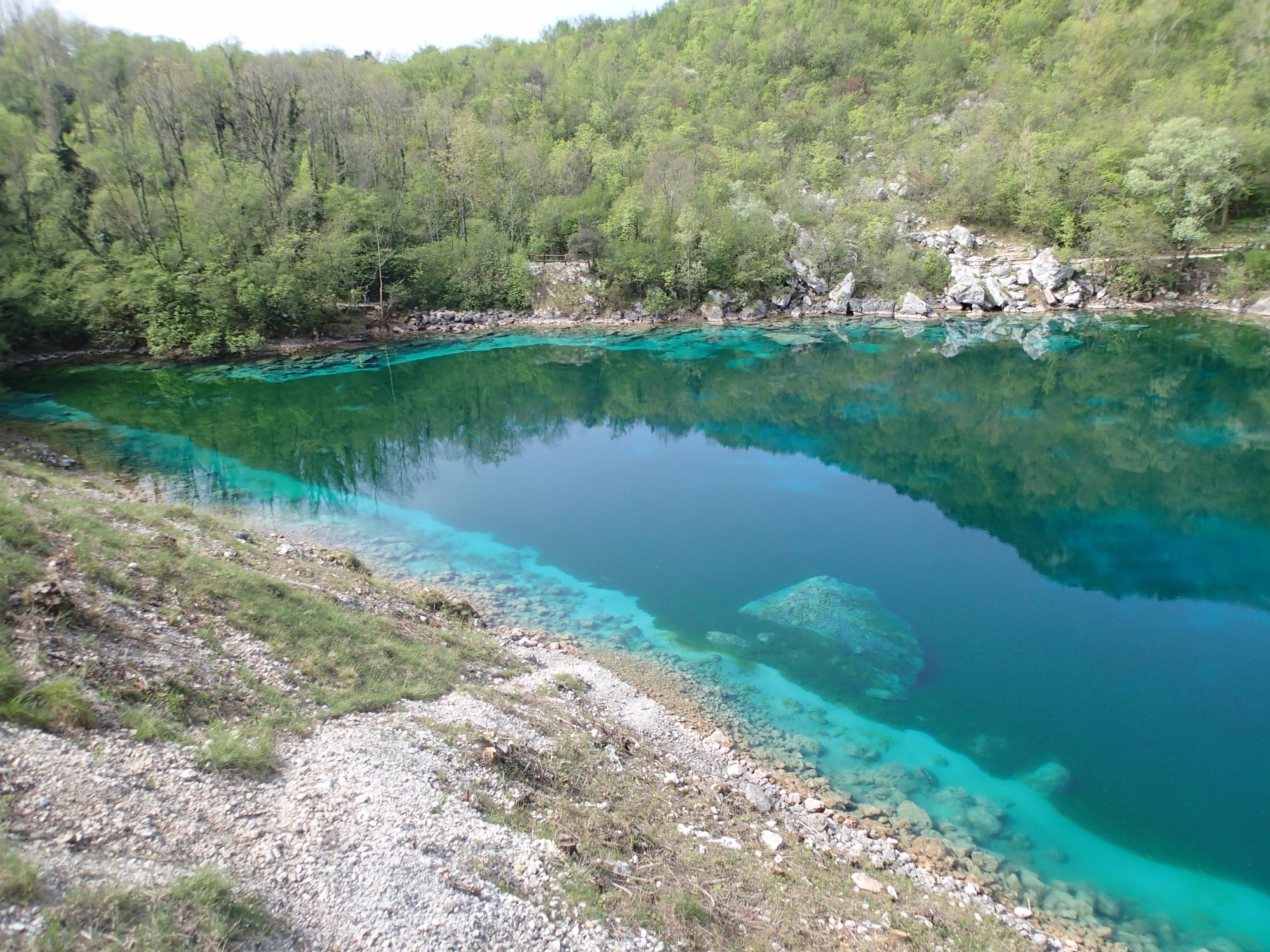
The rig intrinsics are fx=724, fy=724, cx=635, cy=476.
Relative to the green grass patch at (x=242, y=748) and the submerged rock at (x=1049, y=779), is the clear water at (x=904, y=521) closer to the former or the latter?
the submerged rock at (x=1049, y=779)

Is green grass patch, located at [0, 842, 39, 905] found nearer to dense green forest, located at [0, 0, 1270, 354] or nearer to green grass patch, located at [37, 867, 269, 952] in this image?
green grass patch, located at [37, 867, 269, 952]

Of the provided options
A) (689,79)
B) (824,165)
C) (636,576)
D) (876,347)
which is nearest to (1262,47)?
(824,165)

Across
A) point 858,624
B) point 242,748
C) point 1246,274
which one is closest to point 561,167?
point 1246,274

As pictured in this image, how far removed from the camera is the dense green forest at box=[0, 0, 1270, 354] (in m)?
48.0

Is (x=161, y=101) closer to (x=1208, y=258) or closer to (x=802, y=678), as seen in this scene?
(x=802, y=678)

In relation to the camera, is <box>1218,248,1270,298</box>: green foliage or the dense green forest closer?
the dense green forest

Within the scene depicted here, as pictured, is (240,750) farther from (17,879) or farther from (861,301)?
(861,301)

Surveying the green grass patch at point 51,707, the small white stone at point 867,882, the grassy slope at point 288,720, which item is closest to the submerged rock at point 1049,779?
the grassy slope at point 288,720

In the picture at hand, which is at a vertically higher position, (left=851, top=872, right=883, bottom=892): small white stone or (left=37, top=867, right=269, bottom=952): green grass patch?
(left=37, top=867, right=269, bottom=952): green grass patch

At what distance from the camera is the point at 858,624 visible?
19453 mm

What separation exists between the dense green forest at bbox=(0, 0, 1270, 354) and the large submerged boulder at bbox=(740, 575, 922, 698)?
42954 millimetres

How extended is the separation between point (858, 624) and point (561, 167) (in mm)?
65682

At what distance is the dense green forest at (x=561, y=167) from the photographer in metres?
48.0

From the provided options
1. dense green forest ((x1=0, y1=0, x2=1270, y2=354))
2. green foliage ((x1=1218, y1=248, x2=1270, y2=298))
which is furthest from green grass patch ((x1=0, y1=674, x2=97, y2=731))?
green foliage ((x1=1218, y1=248, x2=1270, y2=298))
